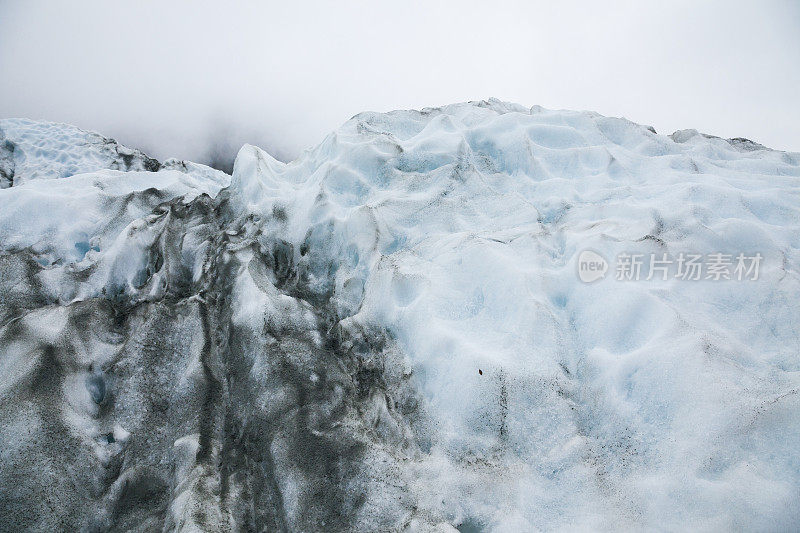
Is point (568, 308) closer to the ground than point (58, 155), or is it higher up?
higher up

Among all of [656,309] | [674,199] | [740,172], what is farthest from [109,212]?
[740,172]

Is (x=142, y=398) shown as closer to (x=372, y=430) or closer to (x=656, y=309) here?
(x=372, y=430)

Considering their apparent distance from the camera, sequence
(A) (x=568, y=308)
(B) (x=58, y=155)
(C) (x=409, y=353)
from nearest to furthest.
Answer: (C) (x=409, y=353) → (A) (x=568, y=308) → (B) (x=58, y=155)

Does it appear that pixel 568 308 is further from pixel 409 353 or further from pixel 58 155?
pixel 58 155

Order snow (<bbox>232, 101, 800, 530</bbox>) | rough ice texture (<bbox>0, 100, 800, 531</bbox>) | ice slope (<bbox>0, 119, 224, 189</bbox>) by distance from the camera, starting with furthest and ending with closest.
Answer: ice slope (<bbox>0, 119, 224, 189</bbox>) < rough ice texture (<bbox>0, 100, 800, 531</bbox>) < snow (<bbox>232, 101, 800, 530</bbox>)

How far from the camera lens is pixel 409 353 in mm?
4508

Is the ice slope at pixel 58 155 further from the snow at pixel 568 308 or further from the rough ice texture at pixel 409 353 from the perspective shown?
the snow at pixel 568 308

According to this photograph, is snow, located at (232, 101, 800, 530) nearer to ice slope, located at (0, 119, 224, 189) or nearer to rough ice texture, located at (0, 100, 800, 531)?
rough ice texture, located at (0, 100, 800, 531)

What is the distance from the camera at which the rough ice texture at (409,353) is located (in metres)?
3.33

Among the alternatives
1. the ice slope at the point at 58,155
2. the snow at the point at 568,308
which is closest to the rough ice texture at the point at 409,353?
the snow at the point at 568,308

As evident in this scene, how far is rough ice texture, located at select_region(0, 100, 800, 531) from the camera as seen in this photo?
131 inches

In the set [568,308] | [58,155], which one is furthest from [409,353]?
[58,155]

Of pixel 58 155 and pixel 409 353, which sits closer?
pixel 409 353

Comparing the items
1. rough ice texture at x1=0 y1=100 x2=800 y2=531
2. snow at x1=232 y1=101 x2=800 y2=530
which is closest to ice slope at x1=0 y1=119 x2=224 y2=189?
rough ice texture at x1=0 y1=100 x2=800 y2=531
